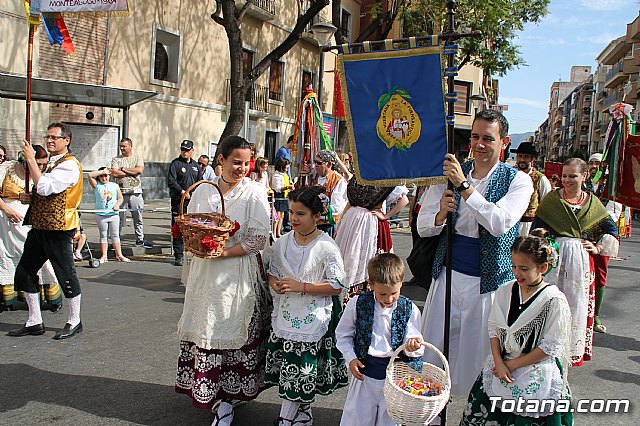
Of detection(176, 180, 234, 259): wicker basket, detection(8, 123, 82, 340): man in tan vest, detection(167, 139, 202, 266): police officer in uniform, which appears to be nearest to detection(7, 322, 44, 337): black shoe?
detection(8, 123, 82, 340): man in tan vest

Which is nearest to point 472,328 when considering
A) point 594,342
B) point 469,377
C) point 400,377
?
point 469,377

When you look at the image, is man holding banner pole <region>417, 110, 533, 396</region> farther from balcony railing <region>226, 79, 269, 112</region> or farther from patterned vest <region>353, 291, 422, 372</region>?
balcony railing <region>226, 79, 269, 112</region>

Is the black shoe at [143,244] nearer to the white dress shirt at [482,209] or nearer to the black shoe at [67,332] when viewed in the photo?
the black shoe at [67,332]

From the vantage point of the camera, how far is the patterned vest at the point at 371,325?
3.36 meters

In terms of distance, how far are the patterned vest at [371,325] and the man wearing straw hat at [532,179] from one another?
14.2 ft

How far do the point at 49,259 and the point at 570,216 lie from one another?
16.1ft

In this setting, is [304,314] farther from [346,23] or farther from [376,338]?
[346,23]

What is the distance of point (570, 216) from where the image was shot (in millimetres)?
5430

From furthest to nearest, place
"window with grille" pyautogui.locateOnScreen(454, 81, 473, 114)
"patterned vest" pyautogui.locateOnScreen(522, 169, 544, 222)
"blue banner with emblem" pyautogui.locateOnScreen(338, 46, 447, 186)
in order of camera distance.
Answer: "window with grille" pyautogui.locateOnScreen(454, 81, 473, 114) < "patterned vest" pyautogui.locateOnScreen(522, 169, 544, 222) < "blue banner with emblem" pyautogui.locateOnScreen(338, 46, 447, 186)

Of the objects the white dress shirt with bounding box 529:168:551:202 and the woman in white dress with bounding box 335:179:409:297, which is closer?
the woman in white dress with bounding box 335:179:409:297

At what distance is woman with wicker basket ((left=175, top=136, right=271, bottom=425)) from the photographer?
3826 millimetres

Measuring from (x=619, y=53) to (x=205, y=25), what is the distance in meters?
55.6

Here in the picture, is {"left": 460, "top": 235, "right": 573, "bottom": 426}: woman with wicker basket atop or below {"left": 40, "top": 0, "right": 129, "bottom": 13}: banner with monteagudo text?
below

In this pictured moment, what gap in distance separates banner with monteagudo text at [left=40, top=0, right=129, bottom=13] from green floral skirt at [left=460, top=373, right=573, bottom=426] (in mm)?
5005
